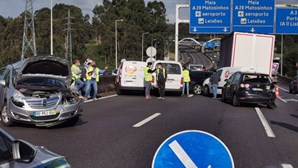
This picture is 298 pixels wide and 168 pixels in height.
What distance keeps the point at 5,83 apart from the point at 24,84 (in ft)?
2.26

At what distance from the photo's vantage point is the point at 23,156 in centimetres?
361

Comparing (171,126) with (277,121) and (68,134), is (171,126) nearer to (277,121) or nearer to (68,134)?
(68,134)

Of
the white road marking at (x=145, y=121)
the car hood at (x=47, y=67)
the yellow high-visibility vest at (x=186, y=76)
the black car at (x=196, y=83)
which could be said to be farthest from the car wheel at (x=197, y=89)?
the car hood at (x=47, y=67)

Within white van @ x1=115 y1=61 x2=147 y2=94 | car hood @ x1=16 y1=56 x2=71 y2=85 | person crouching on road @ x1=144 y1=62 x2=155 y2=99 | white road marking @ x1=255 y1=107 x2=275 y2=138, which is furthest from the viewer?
white van @ x1=115 y1=61 x2=147 y2=94

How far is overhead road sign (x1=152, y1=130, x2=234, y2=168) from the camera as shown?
3652mm

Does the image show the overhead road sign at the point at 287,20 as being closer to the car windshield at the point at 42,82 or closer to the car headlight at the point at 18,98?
the car windshield at the point at 42,82

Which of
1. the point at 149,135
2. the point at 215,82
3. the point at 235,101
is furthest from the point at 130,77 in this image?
the point at 149,135

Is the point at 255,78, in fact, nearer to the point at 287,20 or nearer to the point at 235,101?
the point at 235,101

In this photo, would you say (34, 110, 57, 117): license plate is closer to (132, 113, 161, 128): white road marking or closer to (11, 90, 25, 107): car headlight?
(11, 90, 25, 107): car headlight

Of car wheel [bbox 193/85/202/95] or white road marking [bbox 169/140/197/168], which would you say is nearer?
white road marking [bbox 169/140/197/168]

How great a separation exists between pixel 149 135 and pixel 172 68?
13.2 metres

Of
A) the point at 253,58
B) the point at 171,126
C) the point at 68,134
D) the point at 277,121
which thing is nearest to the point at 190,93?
the point at 253,58

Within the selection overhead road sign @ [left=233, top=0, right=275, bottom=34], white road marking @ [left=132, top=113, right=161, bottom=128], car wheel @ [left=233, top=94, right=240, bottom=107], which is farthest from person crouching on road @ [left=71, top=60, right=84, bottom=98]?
overhead road sign @ [left=233, top=0, right=275, bottom=34]

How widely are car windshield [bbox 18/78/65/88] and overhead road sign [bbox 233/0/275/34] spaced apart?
23.6 metres
